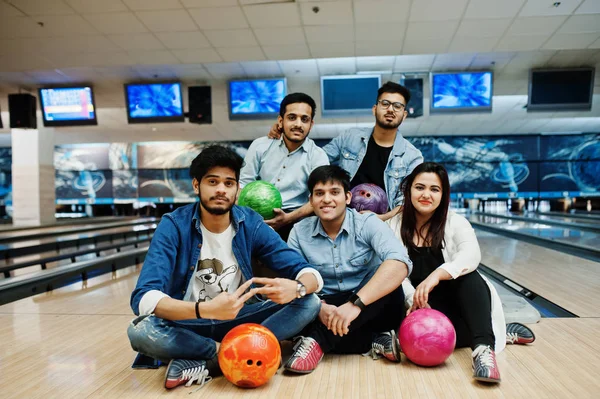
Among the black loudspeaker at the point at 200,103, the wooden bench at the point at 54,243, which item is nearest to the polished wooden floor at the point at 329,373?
the wooden bench at the point at 54,243

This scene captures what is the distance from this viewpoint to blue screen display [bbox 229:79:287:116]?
6.11m

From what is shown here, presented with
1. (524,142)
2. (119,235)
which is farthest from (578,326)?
(524,142)

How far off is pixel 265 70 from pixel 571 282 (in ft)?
14.5

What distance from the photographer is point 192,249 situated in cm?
168

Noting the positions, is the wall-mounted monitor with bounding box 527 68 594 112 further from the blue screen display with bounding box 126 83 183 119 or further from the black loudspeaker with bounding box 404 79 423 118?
the blue screen display with bounding box 126 83 183 119

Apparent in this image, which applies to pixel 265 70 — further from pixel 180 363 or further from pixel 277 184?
pixel 180 363

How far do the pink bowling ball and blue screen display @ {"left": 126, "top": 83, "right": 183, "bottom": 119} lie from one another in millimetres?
5229

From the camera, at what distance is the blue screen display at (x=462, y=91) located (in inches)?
237

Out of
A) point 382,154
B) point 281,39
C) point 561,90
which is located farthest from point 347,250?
point 561,90

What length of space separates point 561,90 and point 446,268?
540 cm

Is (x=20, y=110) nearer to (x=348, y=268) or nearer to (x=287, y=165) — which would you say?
(x=287, y=165)

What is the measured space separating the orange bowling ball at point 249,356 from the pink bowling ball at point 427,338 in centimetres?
51

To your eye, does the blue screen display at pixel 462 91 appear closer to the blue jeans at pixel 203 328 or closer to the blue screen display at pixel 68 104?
the blue screen display at pixel 68 104

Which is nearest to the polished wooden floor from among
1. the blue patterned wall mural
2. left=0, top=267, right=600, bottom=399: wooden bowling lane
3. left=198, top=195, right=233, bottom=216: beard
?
left=0, top=267, right=600, bottom=399: wooden bowling lane
